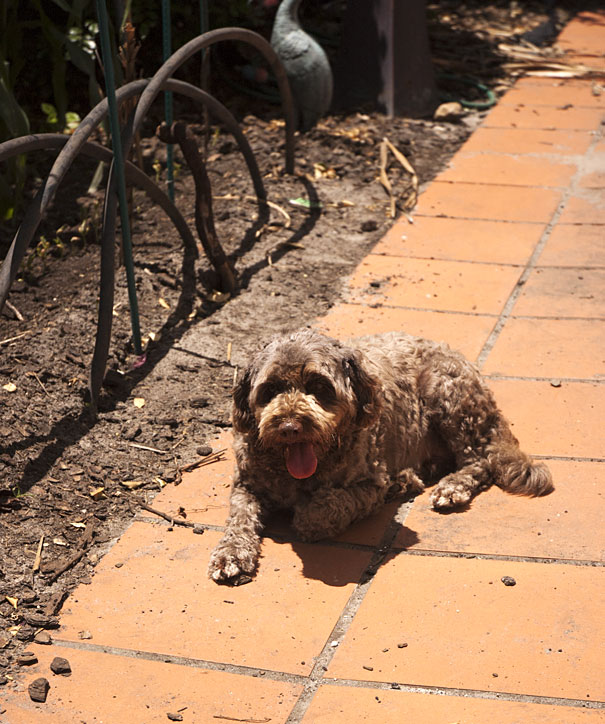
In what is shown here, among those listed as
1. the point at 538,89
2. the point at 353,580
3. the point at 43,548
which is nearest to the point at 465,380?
the point at 353,580

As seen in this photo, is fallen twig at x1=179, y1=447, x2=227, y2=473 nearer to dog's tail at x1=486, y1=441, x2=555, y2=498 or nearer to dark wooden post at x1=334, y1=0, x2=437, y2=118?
dog's tail at x1=486, y1=441, x2=555, y2=498

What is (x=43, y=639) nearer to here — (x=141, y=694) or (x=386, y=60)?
(x=141, y=694)

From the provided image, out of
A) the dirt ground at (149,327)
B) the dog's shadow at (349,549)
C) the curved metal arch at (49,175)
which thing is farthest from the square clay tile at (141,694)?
the curved metal arch at (49,175)

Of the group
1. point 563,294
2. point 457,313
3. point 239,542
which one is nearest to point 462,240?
point 563,294

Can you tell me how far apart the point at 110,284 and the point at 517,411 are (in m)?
2.33

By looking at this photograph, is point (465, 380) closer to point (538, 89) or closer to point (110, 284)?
point (110, 284)

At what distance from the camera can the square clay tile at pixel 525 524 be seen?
4.31 meters

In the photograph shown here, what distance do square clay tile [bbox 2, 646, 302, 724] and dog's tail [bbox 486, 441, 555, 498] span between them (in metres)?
1.63

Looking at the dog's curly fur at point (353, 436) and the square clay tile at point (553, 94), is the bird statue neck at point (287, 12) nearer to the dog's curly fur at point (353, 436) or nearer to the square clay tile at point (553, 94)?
the square clay tile at point (553, 94)

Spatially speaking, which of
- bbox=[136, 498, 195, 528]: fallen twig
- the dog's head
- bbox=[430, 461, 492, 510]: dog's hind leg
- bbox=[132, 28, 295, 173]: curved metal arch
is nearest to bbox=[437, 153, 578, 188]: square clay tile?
bbox=[132, 28, 295, 173]: curved metal arch

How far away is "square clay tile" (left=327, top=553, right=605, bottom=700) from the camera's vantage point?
3572mm

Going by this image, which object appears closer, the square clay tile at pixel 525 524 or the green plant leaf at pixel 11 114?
the square clay tile at pixel 525 524

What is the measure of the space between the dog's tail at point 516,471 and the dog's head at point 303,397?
79cm

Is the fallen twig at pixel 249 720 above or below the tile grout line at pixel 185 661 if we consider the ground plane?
above
